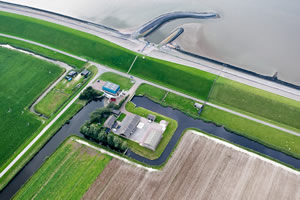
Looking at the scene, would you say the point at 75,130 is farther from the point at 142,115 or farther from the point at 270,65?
the point at 270,65

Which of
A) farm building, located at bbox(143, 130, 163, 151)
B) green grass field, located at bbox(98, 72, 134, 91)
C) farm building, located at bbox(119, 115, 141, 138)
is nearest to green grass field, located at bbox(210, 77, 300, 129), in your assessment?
farm building, located at bbox(143, 130, 163, 151)

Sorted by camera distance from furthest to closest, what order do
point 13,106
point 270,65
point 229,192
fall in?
point 270,65, point 13,106, point 229,192

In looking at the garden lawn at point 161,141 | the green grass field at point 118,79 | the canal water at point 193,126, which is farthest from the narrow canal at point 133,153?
the green grass field at point 118,79

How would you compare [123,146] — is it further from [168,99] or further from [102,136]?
[168,99]

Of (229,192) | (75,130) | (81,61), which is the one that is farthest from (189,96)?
(81,61)

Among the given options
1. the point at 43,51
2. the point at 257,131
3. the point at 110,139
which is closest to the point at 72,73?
the point at 43,51
